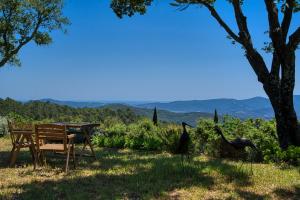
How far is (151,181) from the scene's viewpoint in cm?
861

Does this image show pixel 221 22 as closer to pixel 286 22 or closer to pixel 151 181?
pixel 286 22

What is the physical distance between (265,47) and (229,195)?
6586mm

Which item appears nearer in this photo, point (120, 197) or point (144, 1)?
point (120, 197)

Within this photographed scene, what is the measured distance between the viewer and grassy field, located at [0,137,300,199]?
24.8ft

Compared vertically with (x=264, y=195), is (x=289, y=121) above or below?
above

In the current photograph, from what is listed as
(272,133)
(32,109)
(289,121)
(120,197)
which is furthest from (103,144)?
(32,109)

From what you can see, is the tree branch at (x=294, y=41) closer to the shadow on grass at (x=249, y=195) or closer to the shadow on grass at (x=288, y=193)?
the shadow on grass at (x=288, y=193)

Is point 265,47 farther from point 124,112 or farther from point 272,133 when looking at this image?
point 124,112

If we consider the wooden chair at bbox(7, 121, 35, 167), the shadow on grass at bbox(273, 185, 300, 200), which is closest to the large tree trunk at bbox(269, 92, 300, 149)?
the shadow on grass at bbox(273, 185, 300, 200)

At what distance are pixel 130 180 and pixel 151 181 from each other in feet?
1.42

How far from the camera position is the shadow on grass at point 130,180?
25.0ft

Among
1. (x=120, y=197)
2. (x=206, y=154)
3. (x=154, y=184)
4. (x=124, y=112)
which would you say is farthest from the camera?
→ (x=124, y=112)

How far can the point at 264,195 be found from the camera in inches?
295

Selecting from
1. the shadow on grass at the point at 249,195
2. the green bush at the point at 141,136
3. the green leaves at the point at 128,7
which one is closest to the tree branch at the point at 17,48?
the green bush at the point at 141,136
